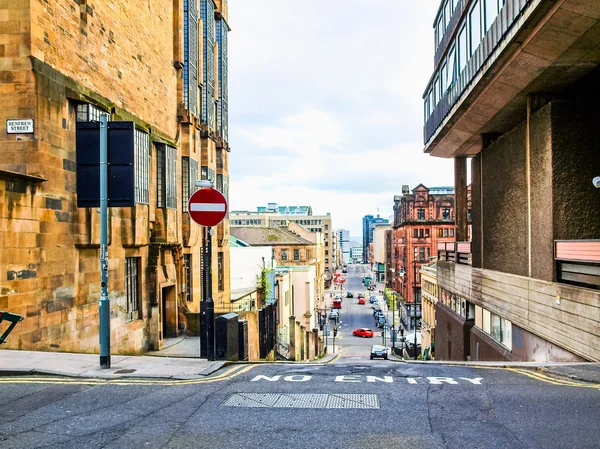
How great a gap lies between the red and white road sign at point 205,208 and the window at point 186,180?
15298mm

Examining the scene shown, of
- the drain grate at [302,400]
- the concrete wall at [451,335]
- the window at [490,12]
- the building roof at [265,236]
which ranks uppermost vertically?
the window at [490,12]

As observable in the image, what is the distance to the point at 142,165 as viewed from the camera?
56.5 ft

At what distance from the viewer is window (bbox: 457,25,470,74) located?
21.5 m

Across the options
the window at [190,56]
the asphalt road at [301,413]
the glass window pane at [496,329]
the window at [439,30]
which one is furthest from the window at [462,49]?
the asphalt road at [301,413]

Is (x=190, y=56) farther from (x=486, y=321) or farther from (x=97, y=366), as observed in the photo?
(x=97, y=366)

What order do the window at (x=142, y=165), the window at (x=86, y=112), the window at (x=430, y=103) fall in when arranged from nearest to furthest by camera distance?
the window at (x=86, y=112) < the window at (x=142, y=165) < the window at (x=430, y=103)

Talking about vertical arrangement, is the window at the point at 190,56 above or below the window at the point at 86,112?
above

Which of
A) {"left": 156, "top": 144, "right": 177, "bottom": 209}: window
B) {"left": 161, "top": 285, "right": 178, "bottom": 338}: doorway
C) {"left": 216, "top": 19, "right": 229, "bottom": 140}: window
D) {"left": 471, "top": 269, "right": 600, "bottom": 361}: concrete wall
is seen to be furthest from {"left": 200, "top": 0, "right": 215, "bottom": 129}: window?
{"left": 471, "top": 269, "right": 600, "bottom": 361}: concrete wall

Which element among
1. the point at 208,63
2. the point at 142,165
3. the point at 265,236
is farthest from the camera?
the point at 265,236

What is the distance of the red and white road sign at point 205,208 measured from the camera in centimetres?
1123

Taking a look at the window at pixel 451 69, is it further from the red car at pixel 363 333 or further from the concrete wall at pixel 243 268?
the red car at pixel 363 333

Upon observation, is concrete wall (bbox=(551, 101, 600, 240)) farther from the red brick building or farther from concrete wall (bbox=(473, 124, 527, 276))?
the red brick building

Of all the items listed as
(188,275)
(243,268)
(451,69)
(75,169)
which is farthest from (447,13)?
(243,268)

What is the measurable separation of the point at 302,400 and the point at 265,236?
6882 centimetres
